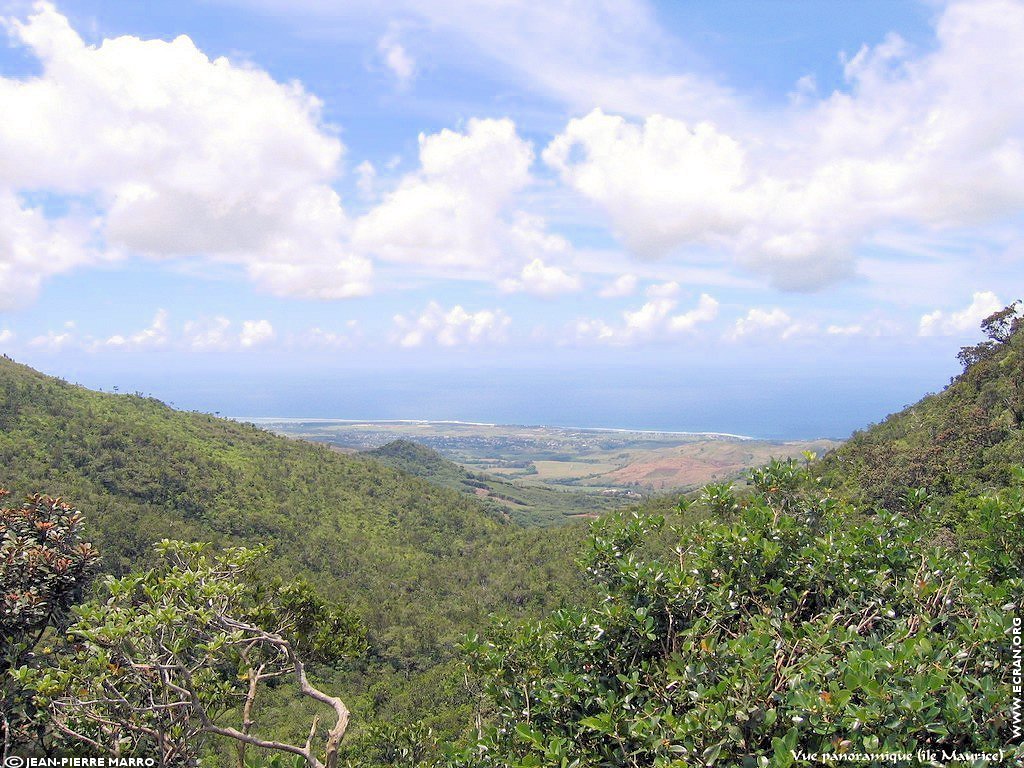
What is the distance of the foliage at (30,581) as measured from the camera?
519 cm

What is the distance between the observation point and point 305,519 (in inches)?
1829

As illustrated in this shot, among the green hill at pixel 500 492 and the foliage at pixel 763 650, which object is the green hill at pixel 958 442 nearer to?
the foliage at pixel 763 650

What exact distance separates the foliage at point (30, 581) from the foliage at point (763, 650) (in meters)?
4.08

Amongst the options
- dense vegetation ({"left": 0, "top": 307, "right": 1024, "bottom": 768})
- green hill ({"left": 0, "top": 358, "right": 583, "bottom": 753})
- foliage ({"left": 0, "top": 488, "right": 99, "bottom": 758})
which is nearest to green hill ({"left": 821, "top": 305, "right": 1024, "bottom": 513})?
dense vegetation ({"left": 0, "top": 307, "right": 1024, "bottom": 768})

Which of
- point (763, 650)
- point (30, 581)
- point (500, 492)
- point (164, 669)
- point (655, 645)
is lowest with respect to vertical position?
point (500, 492)

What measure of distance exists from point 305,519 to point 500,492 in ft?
161

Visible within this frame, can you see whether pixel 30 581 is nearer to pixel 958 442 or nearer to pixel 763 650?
pixel 763 650

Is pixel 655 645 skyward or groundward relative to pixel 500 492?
skyward

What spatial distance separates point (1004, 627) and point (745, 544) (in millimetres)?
1513

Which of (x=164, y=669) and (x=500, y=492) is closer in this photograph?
(x=164, y=669)

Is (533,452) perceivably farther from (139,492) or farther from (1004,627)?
(1004,627)

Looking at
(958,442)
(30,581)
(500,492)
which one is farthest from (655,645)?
(500,492)

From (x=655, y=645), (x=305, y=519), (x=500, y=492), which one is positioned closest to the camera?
(x=655, y=645)

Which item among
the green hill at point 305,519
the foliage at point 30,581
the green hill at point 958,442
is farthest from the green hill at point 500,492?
the foliage at point 30,581
